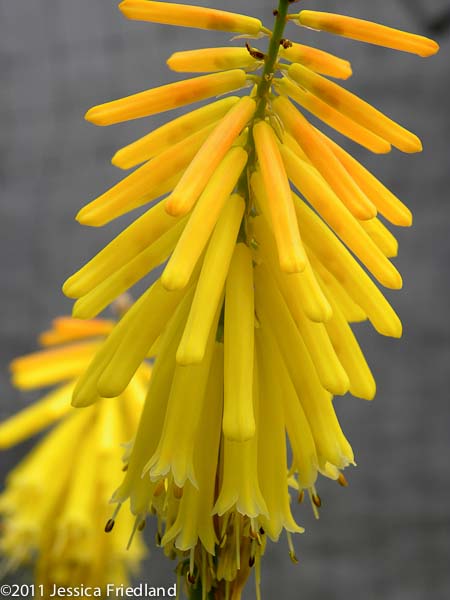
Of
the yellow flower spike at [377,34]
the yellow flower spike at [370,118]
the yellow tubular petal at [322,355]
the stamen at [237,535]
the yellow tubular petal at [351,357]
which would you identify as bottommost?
the stamen at [237,535]

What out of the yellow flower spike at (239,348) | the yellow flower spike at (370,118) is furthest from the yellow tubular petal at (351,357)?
the yellow flower spike at (370,118)

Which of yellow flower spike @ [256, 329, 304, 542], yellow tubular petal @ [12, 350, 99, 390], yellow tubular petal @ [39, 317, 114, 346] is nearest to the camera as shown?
yellow flower spike @ [256, 329, 304, 542]

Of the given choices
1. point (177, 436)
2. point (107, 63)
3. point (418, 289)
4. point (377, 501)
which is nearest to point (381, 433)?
point (377, 501)

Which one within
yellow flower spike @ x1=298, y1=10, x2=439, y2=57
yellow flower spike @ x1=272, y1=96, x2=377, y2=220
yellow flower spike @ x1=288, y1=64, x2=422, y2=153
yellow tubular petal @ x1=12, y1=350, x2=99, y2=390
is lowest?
yellow tubular petal @ x1=12, y1=350, x2=99, y2=390

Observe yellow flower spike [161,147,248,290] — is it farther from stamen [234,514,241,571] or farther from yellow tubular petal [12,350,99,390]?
yellow tubular petal [12,350,99,390]

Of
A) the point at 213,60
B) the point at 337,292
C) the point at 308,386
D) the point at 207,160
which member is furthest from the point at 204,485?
the point at 213,60

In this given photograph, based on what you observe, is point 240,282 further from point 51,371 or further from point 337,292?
point 51,371

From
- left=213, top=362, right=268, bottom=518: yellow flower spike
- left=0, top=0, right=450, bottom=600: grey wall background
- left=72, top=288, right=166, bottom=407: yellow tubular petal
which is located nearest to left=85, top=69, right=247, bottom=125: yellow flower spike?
left=72, top=288, right=166, bottom=407: yellow tubular petal

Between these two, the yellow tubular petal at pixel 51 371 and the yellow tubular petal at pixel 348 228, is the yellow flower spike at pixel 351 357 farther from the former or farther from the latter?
the yellow tubular petal at pixel 51 371
